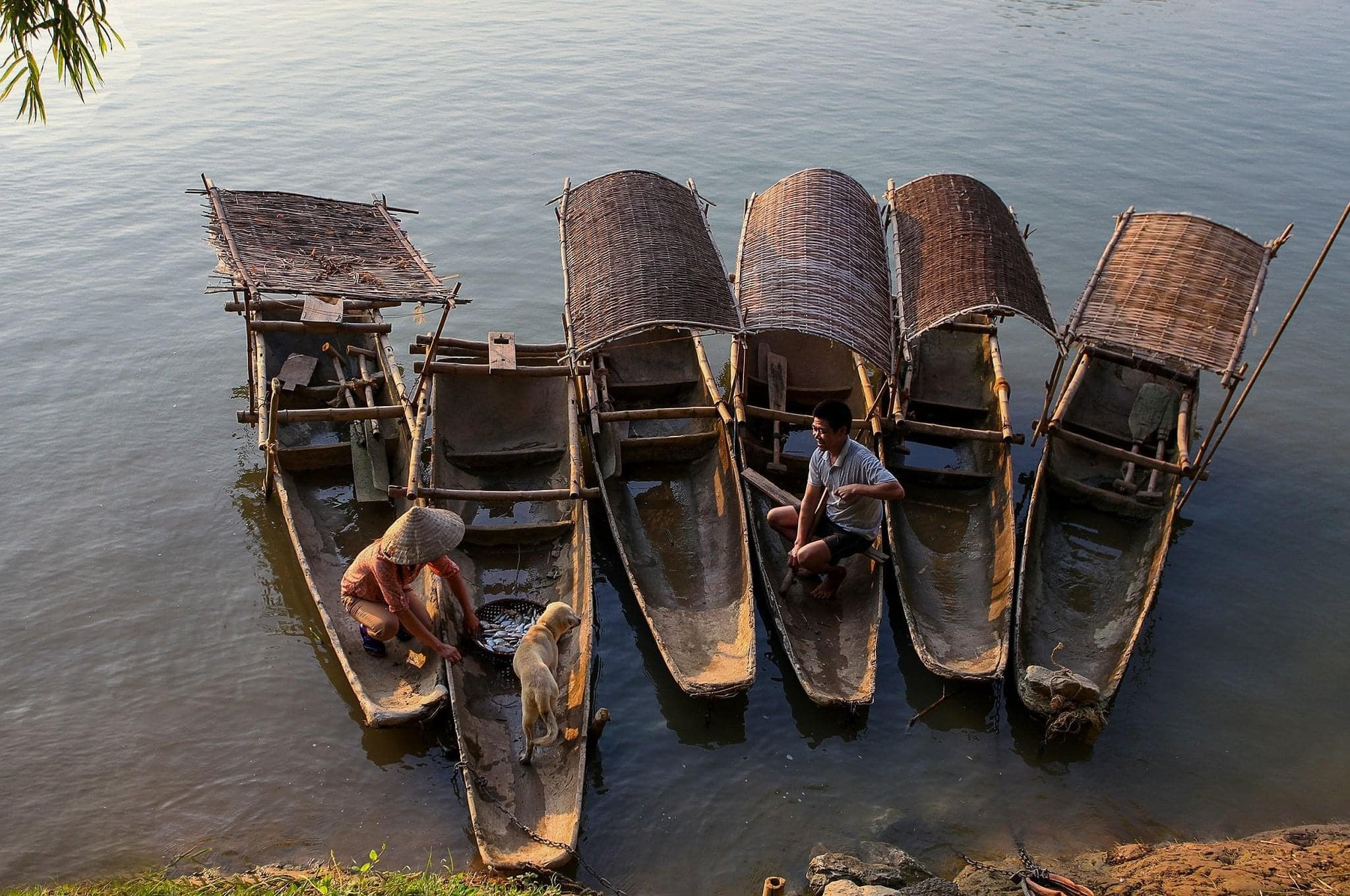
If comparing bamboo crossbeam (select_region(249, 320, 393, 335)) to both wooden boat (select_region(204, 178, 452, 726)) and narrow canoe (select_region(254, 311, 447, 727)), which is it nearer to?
wooden boat (select_region(204, 178, 452, 726))

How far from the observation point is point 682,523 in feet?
26.9

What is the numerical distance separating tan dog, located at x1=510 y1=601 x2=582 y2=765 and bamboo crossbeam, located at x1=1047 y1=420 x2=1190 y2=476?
4646 millimetres

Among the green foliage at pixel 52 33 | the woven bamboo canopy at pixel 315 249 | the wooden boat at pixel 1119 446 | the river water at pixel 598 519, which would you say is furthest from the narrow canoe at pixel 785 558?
the green foliage at pixel 52 33

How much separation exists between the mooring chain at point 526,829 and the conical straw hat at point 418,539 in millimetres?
1280

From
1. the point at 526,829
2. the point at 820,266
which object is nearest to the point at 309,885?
the point at 526,829

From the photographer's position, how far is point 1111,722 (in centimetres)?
711

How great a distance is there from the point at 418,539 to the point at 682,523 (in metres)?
2.51

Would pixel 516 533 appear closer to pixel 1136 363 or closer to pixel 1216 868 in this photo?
pixel 1216 868

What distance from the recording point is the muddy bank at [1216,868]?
5547 millimetres

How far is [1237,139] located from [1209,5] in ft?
33.4

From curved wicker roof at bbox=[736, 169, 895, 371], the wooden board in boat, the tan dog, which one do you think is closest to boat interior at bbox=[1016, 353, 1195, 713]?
curved wicker roof at bbox=[736, 169, 895, 371]

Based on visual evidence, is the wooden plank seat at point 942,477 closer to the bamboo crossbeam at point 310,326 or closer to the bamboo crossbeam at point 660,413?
the bamboo crossbeam at point 660,413

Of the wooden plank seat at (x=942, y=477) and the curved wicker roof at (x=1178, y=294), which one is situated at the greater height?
the curved wicker roof at (x=1178, y=294)

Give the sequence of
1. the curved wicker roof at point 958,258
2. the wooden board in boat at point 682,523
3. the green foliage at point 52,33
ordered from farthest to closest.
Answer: the curved wicker roof at point 958,258
the wooden board in boat at point 682,523
the green foliage at point 52,33
